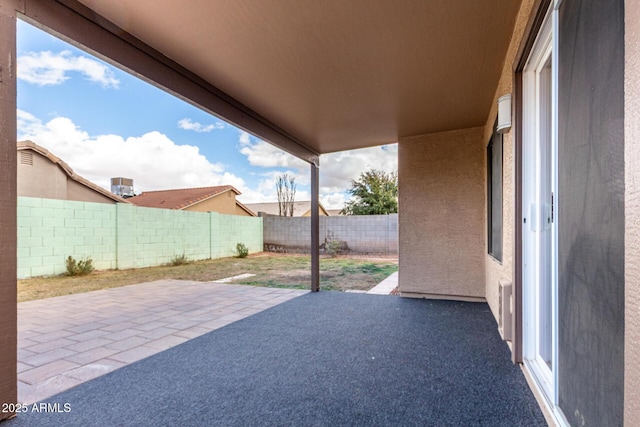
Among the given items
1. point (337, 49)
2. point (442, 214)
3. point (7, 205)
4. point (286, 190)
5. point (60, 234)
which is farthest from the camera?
point (286, 190)

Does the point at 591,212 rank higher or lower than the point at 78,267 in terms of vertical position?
higher

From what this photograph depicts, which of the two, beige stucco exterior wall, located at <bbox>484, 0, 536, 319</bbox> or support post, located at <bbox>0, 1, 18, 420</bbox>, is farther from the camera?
beige stucco exterior wall, located at <bbox>484, 0, 536, 319</bbox>

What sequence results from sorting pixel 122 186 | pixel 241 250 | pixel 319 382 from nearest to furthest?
pixel 319 382, pixel 241 250, pixel 122 186

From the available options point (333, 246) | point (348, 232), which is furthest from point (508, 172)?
point (348, 232)

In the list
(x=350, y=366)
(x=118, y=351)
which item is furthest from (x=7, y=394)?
(x=350, y=366)

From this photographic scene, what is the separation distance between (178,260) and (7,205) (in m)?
7.95

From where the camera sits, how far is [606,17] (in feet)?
2.99

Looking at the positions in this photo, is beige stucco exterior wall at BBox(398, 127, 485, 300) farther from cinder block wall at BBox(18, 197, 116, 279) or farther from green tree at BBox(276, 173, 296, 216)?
green tree at BBox(276, 173, 296, 216)

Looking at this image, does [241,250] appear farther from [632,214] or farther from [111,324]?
[632,214]

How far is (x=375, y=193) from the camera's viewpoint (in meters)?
14.7

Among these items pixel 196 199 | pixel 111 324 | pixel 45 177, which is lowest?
pixel 111 324

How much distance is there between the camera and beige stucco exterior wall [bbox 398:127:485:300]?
4129mm

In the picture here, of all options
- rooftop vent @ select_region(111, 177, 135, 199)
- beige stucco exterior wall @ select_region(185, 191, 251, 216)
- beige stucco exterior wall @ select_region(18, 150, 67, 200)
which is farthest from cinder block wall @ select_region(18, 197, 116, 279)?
rooftop vent @ select_region(111, 177, 135, 199)

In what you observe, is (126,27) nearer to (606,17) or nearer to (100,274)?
(606,17)
